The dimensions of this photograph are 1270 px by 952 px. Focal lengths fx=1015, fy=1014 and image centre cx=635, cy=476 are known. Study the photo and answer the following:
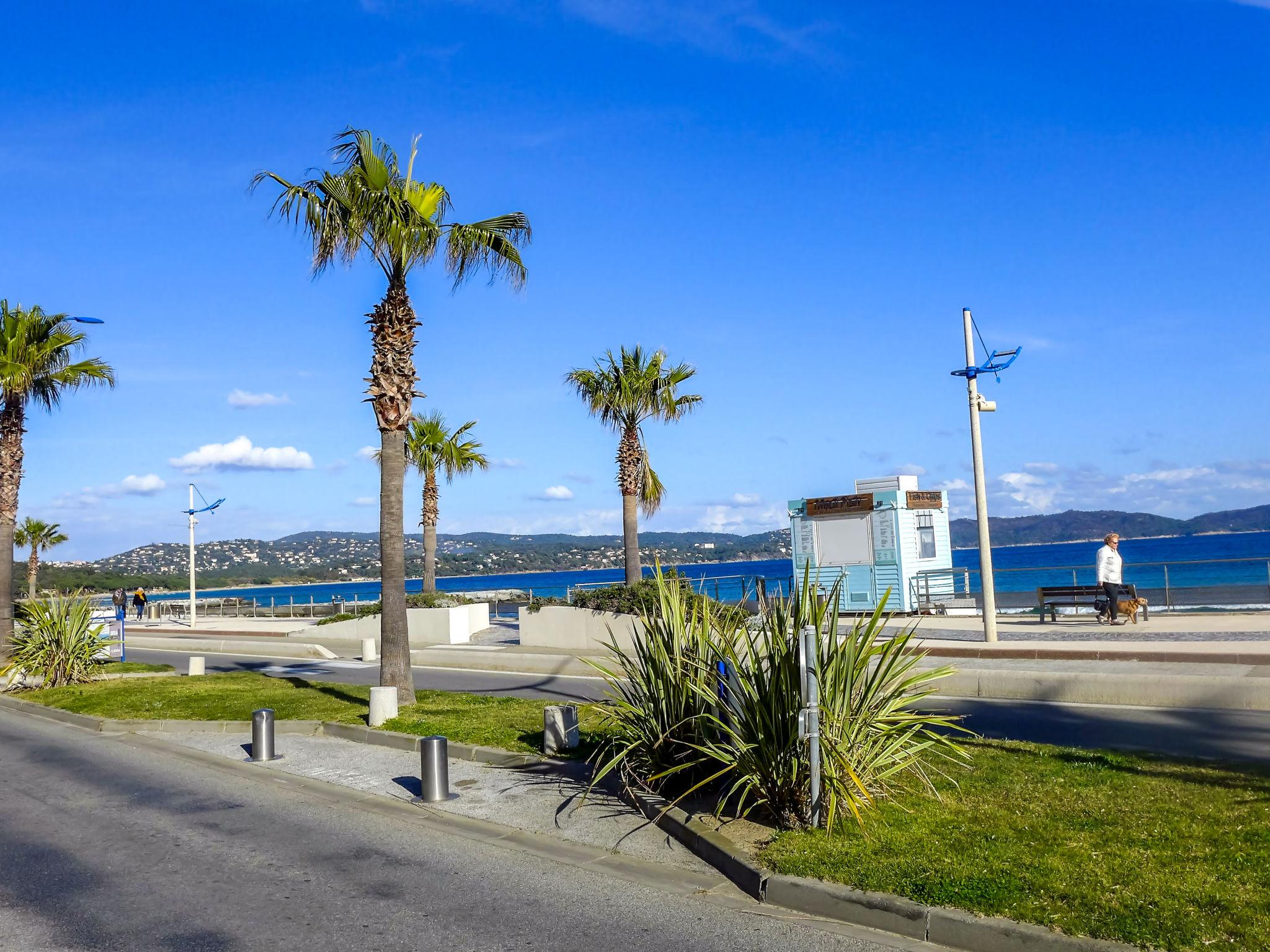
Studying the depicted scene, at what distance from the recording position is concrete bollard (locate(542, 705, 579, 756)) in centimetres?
1076

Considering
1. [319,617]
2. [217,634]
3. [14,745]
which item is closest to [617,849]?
[14,745]

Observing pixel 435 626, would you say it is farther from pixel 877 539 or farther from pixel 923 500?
pixel 923 500

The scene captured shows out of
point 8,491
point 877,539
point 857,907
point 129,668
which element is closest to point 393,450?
point 857,907

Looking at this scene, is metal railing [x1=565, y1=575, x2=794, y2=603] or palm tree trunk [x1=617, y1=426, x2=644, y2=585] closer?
metal railing [x1=565, y1=575, x2=794, y2=603]

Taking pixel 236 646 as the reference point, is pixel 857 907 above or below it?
above

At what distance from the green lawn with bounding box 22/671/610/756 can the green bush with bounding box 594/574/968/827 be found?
7.53ft

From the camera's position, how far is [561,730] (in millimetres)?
10781

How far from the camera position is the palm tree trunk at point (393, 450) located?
47.5ft

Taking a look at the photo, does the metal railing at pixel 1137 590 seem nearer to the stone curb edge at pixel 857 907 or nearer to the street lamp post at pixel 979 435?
the street lamp post at pixel 979 435

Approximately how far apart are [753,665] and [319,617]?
36.4 m

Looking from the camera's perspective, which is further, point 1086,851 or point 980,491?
point 980,491

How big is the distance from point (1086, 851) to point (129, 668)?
2105 centimetres

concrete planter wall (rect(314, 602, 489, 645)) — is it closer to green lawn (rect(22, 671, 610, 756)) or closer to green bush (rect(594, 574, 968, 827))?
green lawn (rect(22, 671, 610, 756))

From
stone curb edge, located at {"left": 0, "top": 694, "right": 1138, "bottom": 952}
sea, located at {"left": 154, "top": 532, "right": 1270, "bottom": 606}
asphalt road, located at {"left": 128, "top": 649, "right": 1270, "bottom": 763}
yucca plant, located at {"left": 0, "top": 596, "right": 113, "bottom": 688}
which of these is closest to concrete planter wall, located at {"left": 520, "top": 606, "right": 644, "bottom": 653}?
sea, located at {"left": 154, "top": 532, "right": 1270, "bottom": 606}
